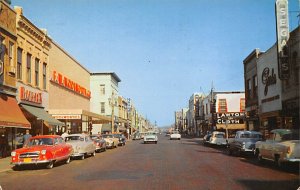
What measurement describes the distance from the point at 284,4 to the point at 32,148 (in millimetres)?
19940

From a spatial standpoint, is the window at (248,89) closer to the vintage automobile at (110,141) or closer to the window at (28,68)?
the vintage automobile at (110,141)

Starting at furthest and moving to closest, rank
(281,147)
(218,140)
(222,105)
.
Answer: (222,105), (218,140), (281,147)

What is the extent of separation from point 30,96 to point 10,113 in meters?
5.68

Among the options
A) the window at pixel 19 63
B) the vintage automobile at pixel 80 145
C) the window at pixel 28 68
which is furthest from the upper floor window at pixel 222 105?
the window at pixel 19 63

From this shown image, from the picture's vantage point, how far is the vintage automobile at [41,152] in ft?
56.6

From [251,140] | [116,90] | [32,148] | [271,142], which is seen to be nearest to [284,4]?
[251,140]

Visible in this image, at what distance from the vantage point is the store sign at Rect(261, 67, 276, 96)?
33.5 m

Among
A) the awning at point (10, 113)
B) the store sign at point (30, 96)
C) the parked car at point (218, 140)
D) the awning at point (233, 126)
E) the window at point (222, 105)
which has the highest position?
the window at point (222, 105)

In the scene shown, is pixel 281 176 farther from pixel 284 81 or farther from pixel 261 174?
pixel 284 81

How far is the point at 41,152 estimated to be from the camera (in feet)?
56.9

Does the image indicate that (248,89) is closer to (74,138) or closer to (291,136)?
(74,138)

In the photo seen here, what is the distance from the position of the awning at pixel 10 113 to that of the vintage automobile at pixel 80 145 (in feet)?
10.2

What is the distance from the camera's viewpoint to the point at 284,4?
27438 millimetres

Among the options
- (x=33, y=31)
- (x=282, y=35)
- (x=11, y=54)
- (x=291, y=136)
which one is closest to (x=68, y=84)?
(x=33, y=31)
